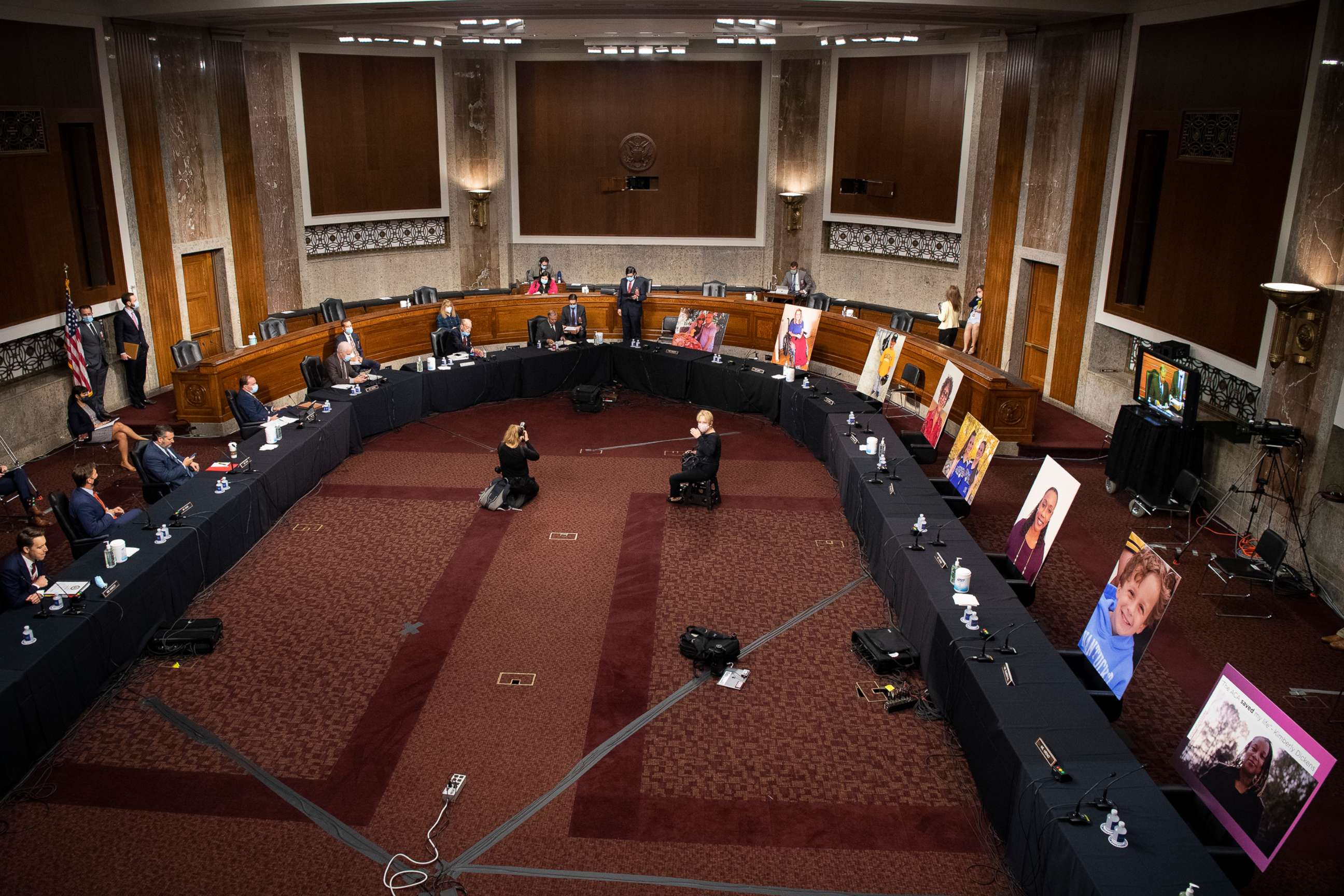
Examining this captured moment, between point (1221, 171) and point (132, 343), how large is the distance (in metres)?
13.8

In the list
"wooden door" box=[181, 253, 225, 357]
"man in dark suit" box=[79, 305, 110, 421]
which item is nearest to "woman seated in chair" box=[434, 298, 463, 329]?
"wooden door" box=[181, 253, 225, 357]

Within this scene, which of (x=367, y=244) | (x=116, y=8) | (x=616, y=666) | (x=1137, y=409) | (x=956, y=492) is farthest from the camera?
(x=367, y=244)

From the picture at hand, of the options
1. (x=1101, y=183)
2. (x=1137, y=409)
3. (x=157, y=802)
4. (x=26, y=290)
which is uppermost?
(x=1101, y=183)

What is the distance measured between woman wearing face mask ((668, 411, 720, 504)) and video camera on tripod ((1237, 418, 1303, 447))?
5.23 metres

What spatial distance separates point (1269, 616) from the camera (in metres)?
8.91

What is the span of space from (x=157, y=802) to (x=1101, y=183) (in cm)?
1294

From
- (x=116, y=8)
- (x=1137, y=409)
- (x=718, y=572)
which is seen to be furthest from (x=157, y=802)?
(x=116, y=8)

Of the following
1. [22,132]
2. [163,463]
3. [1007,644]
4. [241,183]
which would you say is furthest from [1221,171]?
[241,183]

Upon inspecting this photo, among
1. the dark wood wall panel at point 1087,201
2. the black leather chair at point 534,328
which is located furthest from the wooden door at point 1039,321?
the black leather chair at point 534,328

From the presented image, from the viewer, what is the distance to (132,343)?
13.6 meters

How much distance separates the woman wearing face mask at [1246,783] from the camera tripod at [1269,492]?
4654mm

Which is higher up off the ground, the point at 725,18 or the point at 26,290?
the point at 725,18

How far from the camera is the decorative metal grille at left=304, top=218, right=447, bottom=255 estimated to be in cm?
1822

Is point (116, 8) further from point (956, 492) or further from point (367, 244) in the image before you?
point (956, 492)
